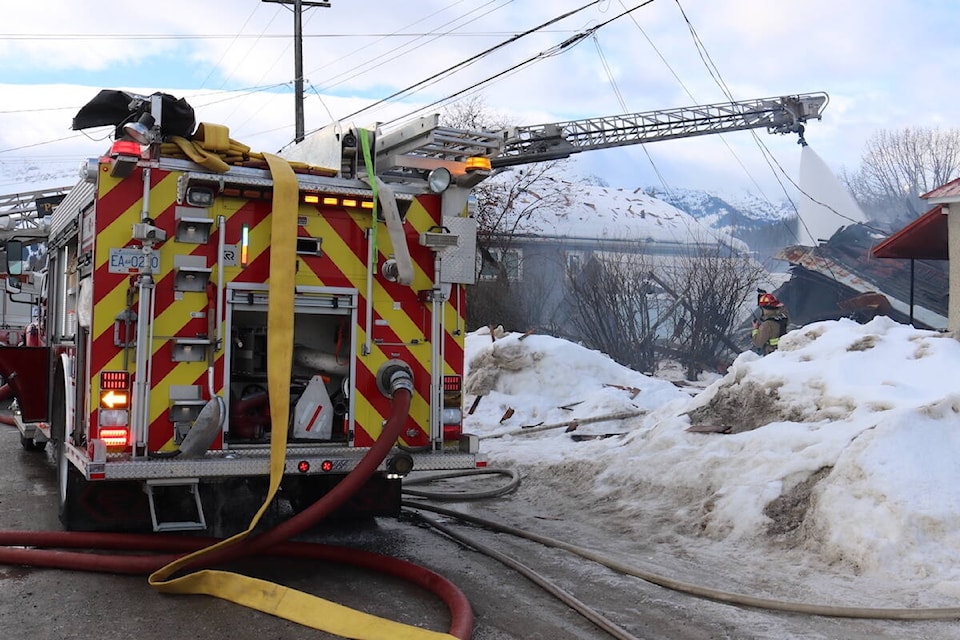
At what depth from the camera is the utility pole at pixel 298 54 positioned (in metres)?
25.6

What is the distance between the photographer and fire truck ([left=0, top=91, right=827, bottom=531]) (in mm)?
6344

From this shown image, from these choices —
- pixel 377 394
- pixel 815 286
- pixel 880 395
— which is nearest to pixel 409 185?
pixel 377 394

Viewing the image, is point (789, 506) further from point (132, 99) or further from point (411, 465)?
point (132, 99)

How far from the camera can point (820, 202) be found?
40469mm

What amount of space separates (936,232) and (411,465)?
44.1 feet

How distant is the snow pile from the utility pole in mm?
14871

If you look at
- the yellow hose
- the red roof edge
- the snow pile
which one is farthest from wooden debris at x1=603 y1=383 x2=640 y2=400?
the yellow hose

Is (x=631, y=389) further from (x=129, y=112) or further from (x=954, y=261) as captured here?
(x=129, y=112)

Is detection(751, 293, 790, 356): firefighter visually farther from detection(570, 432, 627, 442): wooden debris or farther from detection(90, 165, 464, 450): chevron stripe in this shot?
detection(90, 165, 464, 450): chevron stripe

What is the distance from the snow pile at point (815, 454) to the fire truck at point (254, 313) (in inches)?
104

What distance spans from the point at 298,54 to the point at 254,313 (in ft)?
70.1

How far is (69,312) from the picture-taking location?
7816 mm

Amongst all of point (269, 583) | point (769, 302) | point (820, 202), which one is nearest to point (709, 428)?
point (269, 583)

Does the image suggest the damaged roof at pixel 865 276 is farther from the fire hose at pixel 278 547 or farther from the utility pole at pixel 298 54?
Result: the fire hose at pixel 278 547
